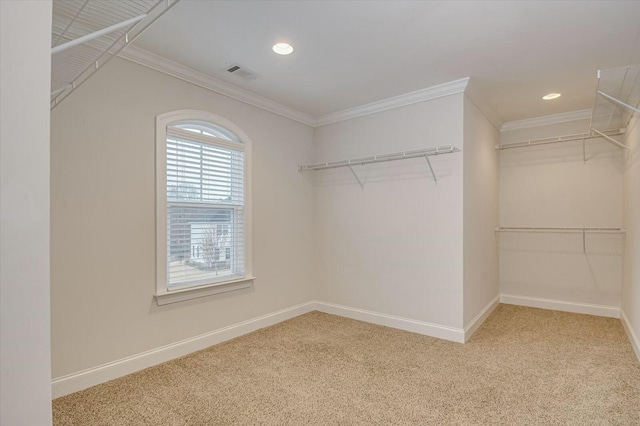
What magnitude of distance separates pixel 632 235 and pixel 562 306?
1388 mm

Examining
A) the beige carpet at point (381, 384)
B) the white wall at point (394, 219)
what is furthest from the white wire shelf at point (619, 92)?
the beige carpet at point (381, 384)

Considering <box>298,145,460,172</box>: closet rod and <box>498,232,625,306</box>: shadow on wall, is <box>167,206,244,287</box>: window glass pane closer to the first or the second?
<box>298,145,460,172</box>: closet rod

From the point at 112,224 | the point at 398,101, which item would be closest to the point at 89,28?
the point at 112,224

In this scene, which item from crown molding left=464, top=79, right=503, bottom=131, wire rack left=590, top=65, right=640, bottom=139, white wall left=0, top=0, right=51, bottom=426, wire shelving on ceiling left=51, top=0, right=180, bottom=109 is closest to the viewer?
white wall left=0, top=0, right=51, bottom=426

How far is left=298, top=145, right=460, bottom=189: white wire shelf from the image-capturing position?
128 inches

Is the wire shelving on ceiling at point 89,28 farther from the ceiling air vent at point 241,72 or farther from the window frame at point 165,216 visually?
the ceiling air vent at point 241,72

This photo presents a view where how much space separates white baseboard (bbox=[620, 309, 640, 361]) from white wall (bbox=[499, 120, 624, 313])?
0.33 metres

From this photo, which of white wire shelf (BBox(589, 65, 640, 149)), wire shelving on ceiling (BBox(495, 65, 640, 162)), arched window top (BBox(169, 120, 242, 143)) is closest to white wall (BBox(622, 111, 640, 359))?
wire shelving on ceiling (BBox(495, 65, 640, 162))

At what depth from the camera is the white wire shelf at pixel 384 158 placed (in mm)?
3245

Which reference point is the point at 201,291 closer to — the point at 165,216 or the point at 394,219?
the point at 165,216

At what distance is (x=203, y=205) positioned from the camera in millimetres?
3109

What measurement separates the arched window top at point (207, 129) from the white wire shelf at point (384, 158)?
40.1 inches

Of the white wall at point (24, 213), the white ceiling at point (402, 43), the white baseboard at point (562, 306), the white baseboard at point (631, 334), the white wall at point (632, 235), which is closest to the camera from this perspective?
the white wall at point (24, 213)

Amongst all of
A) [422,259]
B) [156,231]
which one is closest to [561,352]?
[422,259]
